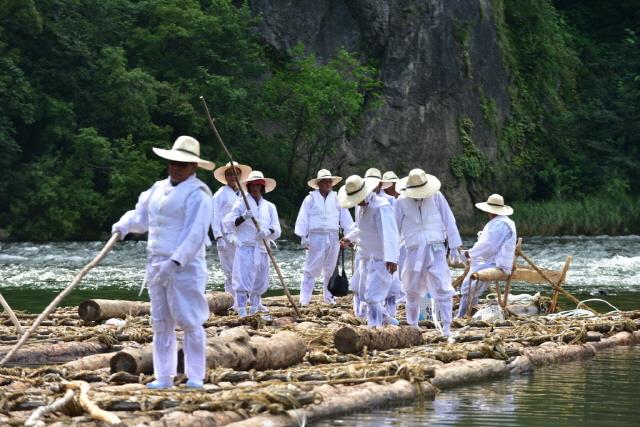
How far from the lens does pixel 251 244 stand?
16375 mm

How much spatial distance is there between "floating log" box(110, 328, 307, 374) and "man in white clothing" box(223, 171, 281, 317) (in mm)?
4614

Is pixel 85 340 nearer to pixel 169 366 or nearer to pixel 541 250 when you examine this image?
pixel 169 366

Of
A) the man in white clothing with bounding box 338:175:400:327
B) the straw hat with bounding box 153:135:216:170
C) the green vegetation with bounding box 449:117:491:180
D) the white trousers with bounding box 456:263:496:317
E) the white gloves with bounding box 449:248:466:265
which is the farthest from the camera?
the green vegetation with bounding box 449:117:491:180

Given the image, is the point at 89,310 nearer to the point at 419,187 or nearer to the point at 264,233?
the point at 264,233

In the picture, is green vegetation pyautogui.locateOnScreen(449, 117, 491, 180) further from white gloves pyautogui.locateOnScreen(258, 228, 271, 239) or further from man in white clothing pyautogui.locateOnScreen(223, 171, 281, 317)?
white gloves pyautogui.locateOnScreen(258, 228, 271, 239)

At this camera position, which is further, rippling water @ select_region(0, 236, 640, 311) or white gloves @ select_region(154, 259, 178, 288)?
rippling water @ select_region(0, 236, 640, 311)

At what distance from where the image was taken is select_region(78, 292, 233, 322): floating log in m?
15.1

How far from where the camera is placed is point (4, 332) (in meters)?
13.7

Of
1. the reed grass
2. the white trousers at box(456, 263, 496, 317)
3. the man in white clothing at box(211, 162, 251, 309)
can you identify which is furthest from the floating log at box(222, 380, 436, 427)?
the reed grass

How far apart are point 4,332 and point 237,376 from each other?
4.51 m

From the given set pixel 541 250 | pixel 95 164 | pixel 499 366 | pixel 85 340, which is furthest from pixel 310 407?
pixel 95 164

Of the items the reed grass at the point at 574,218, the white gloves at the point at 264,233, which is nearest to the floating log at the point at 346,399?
the white gloves at the point at 264,233

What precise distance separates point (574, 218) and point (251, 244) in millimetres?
32354

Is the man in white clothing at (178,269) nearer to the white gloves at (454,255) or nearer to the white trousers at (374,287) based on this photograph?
the white trousers at (374,287)
